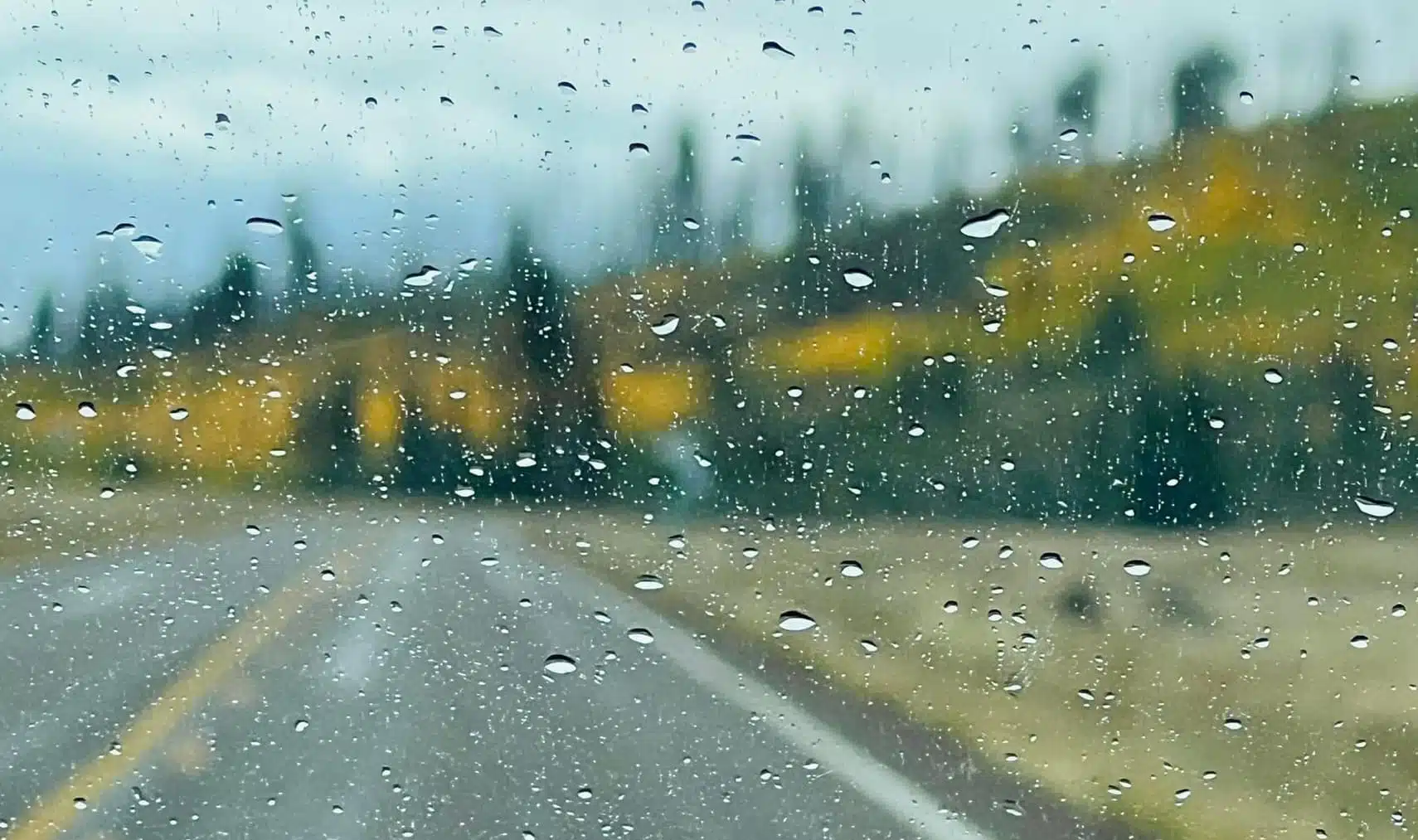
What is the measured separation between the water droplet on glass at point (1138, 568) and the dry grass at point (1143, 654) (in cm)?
1

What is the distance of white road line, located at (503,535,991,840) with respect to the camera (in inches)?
93.2

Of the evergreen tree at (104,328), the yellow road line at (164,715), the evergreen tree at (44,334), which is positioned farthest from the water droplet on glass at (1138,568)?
the evergreen tree at (44,334)

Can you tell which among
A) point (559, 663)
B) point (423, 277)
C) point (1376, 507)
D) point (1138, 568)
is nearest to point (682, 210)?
point (423, 277)

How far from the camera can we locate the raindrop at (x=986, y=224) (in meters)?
2.41

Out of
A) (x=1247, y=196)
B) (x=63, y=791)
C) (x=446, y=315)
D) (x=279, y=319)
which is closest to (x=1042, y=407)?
(x=1247, y=196)

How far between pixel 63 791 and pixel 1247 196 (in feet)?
8.82

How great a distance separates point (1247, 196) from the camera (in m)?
2.46

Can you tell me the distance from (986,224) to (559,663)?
126 cm

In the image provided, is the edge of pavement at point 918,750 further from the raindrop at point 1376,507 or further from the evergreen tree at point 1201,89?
the evergreen tree at point 1201,89

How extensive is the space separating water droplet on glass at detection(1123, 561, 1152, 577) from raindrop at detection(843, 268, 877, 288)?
803 mm

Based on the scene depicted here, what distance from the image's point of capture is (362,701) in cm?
235

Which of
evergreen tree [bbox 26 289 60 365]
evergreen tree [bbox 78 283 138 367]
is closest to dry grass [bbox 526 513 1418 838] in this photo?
evergreen tree [bbox 78 283 138 367]

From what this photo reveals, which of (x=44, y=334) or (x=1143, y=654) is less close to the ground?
(x=44, y=334)

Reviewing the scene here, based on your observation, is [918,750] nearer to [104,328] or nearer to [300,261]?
[300,261]
